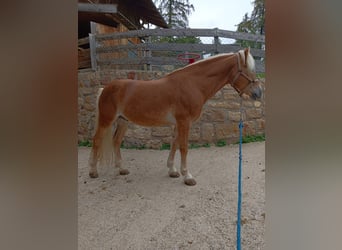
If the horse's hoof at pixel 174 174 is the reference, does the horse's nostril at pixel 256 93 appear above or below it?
above

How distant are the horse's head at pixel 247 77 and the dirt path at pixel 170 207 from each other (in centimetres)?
28

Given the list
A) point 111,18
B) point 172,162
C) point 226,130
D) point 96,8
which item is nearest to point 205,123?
point 226,130

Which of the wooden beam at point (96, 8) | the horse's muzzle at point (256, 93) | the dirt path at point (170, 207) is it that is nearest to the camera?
the dirt path at point (170, 207)

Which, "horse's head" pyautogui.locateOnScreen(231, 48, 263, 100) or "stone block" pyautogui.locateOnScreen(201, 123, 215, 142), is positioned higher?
"horse's head" pyautogui.locateOnScreen(231, 48, 263, 100)

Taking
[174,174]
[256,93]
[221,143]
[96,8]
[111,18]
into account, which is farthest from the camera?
[111,18]

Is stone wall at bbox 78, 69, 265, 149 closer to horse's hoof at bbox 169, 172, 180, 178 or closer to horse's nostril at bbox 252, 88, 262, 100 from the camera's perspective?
horse's hoof at bbox 169, 172, 180, 178

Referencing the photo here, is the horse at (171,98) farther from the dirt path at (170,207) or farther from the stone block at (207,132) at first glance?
the stone block at (207,132)

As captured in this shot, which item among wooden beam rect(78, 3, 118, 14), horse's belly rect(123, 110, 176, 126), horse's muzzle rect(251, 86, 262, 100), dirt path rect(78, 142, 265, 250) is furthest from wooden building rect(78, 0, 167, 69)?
horse's muzzle rect(251, 86, 262, 100)

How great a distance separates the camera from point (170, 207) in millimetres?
1025

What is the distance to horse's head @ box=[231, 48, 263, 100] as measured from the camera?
1.19 metres

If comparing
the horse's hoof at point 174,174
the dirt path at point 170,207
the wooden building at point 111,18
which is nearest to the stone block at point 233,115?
the dirt path at point 170,207

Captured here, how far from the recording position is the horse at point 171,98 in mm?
1290

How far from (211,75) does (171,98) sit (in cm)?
26

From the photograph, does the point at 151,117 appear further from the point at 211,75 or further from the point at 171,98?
the point at 211,75
